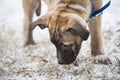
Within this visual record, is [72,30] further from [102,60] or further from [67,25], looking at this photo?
[102,60]

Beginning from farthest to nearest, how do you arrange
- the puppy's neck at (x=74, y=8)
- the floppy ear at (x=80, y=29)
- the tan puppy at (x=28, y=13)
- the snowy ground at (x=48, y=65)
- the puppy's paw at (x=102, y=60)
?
the tan puppy at (x=28, y=13) < the puppy's paw at (x=102, y=60) < the puppy's neck at (x=74, y=8) < the snowy ground at (x=48, y=65) < the floppy ear at (x=80, y=29)

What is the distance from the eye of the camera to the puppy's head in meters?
3.47

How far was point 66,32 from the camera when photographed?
3.55 metres

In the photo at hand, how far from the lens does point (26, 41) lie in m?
5.96

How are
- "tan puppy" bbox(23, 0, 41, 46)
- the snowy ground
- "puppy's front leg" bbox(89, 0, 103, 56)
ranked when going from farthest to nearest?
"tan puppy" bbox(23, 0, 41, 46)
"puppy's front leg" bbox(89, 0, 103, 56)
the snowy ground

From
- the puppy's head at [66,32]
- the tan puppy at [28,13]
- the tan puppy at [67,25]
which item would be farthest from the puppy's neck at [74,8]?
the tan puppy at [28,13]

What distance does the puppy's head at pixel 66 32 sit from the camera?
3.47 m

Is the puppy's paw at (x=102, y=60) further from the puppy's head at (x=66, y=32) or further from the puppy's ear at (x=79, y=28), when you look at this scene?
the puppy's ear at (x=79, y=28)

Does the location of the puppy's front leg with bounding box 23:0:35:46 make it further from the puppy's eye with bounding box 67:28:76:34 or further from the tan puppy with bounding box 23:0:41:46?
the puppy's eye with bounding box 67:28:76:34

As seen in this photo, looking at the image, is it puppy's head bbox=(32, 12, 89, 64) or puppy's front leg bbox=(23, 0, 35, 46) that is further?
puppy's front leg bbox=(23, 0, 35, 46)

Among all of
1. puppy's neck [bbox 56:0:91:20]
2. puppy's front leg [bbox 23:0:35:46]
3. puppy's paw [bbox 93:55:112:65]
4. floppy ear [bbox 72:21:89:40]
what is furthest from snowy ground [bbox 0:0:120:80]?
puppy's neck [bbox 56:0:91:20]

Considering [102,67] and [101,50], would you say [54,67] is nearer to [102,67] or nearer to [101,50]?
[102,67]

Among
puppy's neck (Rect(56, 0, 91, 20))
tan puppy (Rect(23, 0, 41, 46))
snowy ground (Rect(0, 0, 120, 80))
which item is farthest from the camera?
tan puppy (Rect(23, 0, 41, 46))

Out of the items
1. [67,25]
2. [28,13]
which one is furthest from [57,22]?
[28,13]
